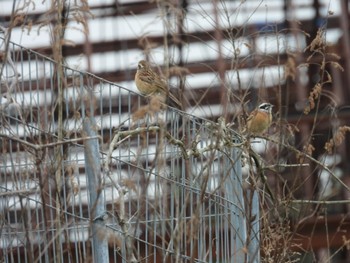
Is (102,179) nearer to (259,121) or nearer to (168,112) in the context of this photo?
(168,112)

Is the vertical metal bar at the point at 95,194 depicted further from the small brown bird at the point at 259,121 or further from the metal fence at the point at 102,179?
the small brown bird at the point at 259,121

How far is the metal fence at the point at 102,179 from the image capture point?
3885 millimetres

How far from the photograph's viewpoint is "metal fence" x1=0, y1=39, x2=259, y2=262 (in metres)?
3.88

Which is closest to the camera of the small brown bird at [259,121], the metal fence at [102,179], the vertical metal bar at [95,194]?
the metal fence at [102,179]

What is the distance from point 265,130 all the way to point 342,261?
18.6 ft

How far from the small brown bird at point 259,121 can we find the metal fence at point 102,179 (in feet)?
0.42

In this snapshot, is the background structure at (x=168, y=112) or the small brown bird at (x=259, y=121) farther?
the small brown bird at (x=259, y=121)

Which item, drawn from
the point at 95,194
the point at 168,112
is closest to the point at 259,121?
the point at 168,112

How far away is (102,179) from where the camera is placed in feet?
14.5

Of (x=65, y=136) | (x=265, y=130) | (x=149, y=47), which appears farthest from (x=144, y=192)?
(x=265, y=130)

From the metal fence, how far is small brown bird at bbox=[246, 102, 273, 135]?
13cm

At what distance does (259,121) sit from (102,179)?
195 centimetres

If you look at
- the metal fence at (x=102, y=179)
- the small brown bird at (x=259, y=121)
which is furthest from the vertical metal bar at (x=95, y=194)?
the small brown bird at (x=259, y=121)

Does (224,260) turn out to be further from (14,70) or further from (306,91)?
(306,91)
